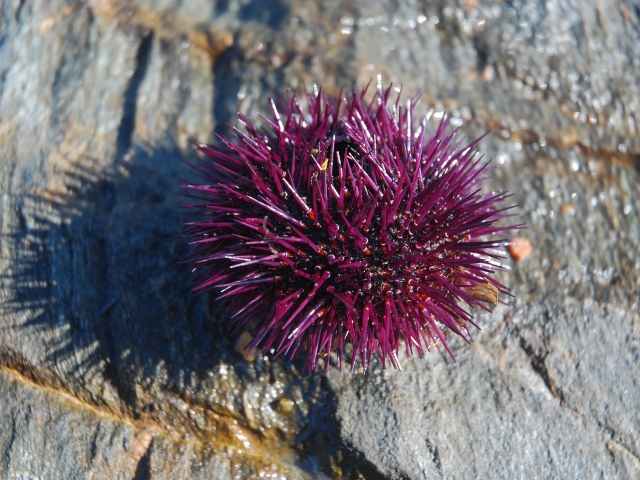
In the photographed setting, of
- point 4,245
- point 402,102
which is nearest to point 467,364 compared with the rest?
point 402,102

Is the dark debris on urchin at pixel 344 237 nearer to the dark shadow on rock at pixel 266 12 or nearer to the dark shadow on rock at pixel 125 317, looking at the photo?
the dark shadow on rock at pixel 125 317

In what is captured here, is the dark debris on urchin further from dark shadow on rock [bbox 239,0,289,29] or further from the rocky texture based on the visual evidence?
dark shadow on rock [bbox 239,0,289,29]

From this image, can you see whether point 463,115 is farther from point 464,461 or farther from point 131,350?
point 131,350

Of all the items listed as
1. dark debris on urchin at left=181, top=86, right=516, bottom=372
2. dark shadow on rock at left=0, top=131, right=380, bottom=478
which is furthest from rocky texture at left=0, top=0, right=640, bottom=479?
dark debris on urchin at left=181, top=86, right=516, bottom=372

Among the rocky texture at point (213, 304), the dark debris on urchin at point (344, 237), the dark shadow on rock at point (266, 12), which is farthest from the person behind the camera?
the dark shadow on rock at point (266, 12)

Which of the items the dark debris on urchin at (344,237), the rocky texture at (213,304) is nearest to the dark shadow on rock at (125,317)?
the rocky texture at (213,304)

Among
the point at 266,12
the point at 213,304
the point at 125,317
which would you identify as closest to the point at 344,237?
the point at 213,304
